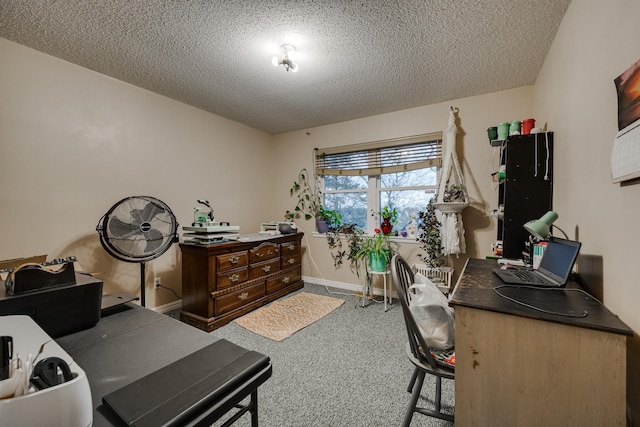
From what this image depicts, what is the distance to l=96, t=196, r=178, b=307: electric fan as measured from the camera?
199 cm

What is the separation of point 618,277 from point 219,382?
1465 mm

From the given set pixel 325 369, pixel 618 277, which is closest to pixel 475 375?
pixel 618 277

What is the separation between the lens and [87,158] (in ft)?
7.65

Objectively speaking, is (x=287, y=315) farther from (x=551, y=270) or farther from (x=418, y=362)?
(x=551, y=270)

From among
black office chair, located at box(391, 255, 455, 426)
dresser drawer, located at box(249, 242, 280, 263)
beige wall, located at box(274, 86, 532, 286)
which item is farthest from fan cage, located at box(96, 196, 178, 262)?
beige wall, located at box(274, 86, 532, 286)

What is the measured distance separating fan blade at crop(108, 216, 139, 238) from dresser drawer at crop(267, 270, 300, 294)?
1.56 meters

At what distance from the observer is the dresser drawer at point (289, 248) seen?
3.44m

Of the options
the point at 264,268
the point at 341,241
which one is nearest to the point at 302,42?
the point at 264,268

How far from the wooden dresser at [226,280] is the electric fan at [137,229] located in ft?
1.33

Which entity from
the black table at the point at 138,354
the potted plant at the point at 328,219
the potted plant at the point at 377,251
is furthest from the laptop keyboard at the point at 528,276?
the potted plant at the point at 328,219

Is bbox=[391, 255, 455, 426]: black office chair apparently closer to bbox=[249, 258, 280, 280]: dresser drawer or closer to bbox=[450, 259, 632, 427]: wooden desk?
bbox=[450, 259, 632, 427]: wooden desk

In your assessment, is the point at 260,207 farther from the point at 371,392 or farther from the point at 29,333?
the point at 29,333

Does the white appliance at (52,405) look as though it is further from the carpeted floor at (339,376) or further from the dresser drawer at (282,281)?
the dresser drawer at (282,281)

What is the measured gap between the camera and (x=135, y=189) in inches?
105
